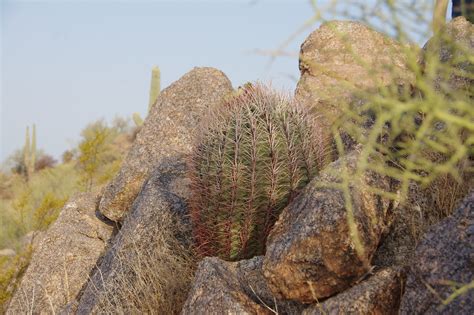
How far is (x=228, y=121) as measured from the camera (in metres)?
4.76

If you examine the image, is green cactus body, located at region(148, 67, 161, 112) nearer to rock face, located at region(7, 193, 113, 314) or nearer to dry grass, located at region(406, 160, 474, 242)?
rock face, located at region(7, 193, 113, 314)

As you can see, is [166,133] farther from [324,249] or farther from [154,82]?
[154,82]

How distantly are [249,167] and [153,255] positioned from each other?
1.29 metres

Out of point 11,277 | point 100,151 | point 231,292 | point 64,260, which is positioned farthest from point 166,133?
point 100,151

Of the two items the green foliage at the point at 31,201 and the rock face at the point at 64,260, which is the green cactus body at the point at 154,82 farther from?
the rock face at the point at 64,260

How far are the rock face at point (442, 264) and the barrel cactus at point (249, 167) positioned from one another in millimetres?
1542

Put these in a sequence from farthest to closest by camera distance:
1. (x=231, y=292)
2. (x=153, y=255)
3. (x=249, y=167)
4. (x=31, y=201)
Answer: (x=31, y=201) → (x=153, y=255) → (x=249, y=167) → (x=231, y=292)

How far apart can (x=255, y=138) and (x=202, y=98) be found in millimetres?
2724

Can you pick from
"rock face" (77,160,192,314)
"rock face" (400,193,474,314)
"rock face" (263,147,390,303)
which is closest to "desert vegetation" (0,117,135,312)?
"rock face" (77,160,192,314)

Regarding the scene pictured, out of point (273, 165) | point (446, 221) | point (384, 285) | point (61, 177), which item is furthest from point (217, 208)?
point (61, 177)

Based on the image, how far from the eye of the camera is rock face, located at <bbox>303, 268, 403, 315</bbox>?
11.1ft

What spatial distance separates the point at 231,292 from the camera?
3959mm

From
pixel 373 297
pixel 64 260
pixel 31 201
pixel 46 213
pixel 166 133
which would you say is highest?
pixel 31 201

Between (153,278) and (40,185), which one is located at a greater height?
(40,185)
